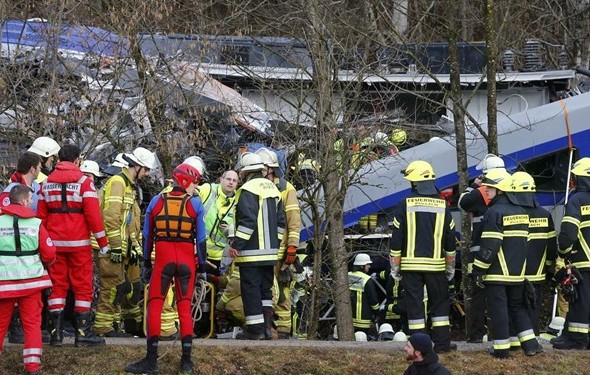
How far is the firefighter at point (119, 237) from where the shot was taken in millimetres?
11328

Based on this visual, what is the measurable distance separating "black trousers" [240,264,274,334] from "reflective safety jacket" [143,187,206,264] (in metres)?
1.33

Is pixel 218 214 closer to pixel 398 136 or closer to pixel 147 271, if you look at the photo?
pixel 147 271

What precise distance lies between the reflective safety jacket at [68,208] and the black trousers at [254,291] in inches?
69.9

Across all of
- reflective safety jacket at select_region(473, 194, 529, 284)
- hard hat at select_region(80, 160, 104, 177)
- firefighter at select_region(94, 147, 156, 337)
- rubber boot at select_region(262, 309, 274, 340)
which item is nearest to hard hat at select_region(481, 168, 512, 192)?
reflective safety jacket at select_region(473, 194, 529, 284)

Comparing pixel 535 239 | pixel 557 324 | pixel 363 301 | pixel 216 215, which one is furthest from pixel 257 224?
pixel 557 324

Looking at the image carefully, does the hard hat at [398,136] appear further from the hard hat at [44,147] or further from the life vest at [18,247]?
the life vest at [18,247]

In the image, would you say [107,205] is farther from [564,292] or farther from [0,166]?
[564,292]

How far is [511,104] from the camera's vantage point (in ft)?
65.2

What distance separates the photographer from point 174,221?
1002cm

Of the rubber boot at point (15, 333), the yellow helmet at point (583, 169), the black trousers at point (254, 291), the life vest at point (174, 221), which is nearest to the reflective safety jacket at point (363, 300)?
the black trousers at point (254, 291)

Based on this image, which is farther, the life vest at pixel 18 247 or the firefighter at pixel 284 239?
the firefighter at pixel 284 239

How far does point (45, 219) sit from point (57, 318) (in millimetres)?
1005

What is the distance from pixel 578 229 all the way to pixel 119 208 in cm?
489

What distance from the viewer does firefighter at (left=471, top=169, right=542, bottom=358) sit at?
1083cm
